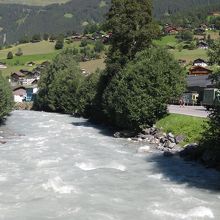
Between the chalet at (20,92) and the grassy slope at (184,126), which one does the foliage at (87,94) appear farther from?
the chalet at (20,92)

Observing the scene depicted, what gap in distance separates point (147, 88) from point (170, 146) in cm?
1211

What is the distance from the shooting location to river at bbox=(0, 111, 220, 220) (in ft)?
88.8

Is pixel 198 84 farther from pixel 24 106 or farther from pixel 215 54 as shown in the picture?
pixel 215 54

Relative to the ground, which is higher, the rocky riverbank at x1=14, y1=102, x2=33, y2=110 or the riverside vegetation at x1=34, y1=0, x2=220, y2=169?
the riverside vegetation at x1=34, y1=0, x2=220, y2=169

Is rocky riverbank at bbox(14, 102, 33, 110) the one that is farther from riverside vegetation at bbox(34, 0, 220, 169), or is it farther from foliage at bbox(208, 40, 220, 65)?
foliage at bbox(208, 40, 220, 65)

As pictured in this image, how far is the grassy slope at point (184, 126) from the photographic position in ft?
161

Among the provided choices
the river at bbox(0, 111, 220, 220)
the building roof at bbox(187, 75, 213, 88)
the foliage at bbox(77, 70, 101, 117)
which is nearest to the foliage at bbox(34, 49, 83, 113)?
the foliage at bbox(77, 70, 101, 117)

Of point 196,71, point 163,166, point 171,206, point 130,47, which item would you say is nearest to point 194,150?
point 163,166

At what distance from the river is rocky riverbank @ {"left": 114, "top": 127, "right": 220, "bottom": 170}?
1142mm

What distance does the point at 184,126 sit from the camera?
52812 mm

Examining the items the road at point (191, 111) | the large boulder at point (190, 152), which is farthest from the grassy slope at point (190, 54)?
the large boulder at point (190, 152)

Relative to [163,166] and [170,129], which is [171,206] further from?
[170,129]

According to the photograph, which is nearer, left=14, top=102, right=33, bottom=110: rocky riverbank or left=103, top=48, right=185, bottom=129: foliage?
left=103, top=48, right=185, bottom=129: foliage

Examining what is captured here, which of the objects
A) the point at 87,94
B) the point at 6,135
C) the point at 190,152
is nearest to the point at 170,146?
the point at 190,152
